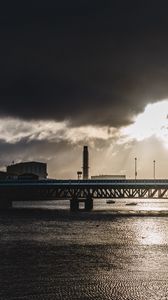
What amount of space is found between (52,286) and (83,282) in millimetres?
3106

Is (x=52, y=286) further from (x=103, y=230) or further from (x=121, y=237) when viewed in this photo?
(x=103, y=230)

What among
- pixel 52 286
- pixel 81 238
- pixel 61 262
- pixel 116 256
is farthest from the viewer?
pixel 81 238

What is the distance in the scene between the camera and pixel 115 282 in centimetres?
4494

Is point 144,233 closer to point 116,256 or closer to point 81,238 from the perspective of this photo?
point 81,238

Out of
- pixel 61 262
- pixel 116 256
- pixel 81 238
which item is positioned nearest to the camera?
pixel 61 262

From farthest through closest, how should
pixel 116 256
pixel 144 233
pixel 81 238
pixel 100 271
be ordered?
pixel 144 233 → pixel 81 238 → pixel 116 256 → pixel 100 271

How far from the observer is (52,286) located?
42344mm

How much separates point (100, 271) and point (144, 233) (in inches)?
1851

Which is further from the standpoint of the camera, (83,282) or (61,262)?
(61,262)

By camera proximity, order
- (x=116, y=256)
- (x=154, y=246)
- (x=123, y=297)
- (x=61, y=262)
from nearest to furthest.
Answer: (x=123, y=297) < (x=61, y=262) < (x=116, y=256) < (x=154, y=246)

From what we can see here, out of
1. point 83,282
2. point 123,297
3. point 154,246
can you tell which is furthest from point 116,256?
point 123,297

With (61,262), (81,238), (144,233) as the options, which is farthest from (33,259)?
(144,233)

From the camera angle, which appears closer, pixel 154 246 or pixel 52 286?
pixel 52 286

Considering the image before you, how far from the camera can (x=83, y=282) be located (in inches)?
1747
